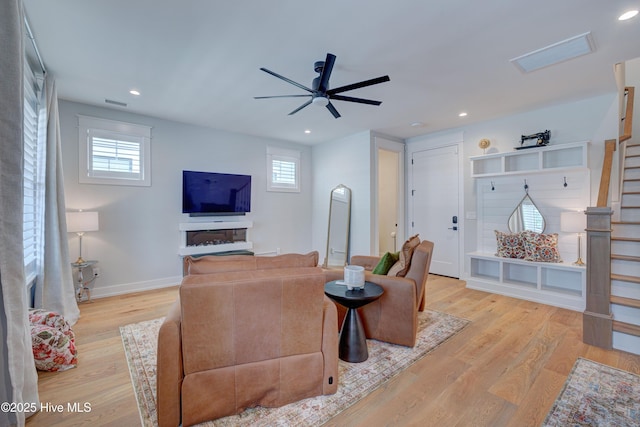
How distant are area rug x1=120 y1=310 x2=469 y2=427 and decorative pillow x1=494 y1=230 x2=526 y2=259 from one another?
1.67 metres

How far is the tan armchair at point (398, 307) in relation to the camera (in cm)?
255

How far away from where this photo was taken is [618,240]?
9.48 ft

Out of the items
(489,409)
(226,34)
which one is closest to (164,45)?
(226,34)

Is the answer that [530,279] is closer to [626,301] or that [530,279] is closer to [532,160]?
[626,301]

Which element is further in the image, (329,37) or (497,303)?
(497,303)

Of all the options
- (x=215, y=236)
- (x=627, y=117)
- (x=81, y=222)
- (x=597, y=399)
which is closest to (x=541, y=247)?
(x=627, y=117)

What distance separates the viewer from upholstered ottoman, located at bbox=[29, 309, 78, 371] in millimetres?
2189

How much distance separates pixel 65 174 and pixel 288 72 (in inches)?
134

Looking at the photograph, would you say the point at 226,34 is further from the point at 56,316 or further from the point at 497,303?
the point at 497,303

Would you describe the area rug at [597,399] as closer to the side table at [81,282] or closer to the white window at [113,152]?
the side table at [81,282]

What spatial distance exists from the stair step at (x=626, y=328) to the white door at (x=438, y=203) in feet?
7.95

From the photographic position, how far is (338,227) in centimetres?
573

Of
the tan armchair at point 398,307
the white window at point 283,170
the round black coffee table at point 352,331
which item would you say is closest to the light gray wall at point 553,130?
the tan armchair at point 398,307

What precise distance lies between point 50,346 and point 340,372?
2295 millimetres
